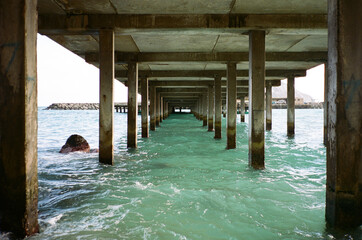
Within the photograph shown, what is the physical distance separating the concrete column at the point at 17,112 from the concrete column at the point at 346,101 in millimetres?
3486

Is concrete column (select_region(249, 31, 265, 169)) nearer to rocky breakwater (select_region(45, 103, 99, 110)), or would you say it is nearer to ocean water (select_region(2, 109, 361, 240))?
ocean water (select_region(2, 109, 361, 240))

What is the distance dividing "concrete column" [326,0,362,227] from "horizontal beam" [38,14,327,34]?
3.31 m

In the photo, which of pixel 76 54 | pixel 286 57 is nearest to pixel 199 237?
pixel 286 57

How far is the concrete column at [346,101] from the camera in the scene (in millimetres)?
2861

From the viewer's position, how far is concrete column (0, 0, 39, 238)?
2605 millimetres

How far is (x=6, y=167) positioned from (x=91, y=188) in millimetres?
2563

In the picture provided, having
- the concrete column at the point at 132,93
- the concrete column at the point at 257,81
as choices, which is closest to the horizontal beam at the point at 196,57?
the concrete column at the point at 132,93

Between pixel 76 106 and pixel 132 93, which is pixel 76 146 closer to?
pixel 132 93

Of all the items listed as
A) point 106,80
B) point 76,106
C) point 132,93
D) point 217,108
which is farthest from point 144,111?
point 76,106

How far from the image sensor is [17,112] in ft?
8.64

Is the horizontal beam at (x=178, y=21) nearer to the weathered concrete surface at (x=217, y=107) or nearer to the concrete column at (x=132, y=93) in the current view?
the concrete column at (x=132, y=93)

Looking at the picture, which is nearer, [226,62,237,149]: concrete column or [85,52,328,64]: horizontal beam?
[226,62,237,149]: concrete column

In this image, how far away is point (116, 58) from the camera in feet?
32.1

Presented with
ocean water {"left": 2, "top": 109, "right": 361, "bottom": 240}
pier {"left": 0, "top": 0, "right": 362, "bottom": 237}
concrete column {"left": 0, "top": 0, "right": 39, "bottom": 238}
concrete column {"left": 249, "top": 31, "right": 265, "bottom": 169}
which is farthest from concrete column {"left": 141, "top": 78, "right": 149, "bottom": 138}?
concrete column {"left": 0, "top": 0, "right": 39, "bottom": 238}
